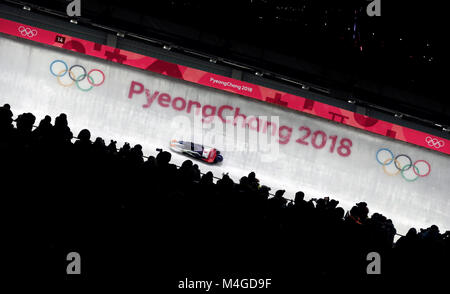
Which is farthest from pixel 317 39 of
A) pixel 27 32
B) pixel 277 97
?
pixel 27 32

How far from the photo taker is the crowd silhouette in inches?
123

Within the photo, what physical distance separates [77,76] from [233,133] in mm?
5084

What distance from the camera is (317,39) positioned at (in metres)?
10.3

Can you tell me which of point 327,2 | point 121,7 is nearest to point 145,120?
point 121,7

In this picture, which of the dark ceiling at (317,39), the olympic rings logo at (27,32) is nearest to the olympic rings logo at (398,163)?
the dark ceiling at (317,39)

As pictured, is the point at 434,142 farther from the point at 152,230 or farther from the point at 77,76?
the point at 77,76

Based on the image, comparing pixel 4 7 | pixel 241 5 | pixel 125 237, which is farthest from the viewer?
pixel 4 7

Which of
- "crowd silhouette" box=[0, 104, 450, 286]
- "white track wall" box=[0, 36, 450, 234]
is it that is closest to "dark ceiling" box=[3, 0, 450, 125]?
"white track wall" box=[0, 36, 450, 234]

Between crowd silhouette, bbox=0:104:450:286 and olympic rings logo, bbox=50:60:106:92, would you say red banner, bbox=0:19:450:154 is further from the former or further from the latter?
crowd silhouette, bbox=0:104:450:286

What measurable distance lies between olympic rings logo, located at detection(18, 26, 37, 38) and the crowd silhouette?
7094 millimetres

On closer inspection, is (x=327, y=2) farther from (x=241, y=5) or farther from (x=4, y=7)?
(x=4, y=7)

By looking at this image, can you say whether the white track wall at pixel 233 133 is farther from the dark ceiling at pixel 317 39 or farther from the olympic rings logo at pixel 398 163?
the dark ceiling at pixel 317 39

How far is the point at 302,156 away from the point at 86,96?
6.92 m

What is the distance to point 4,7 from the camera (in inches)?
432
